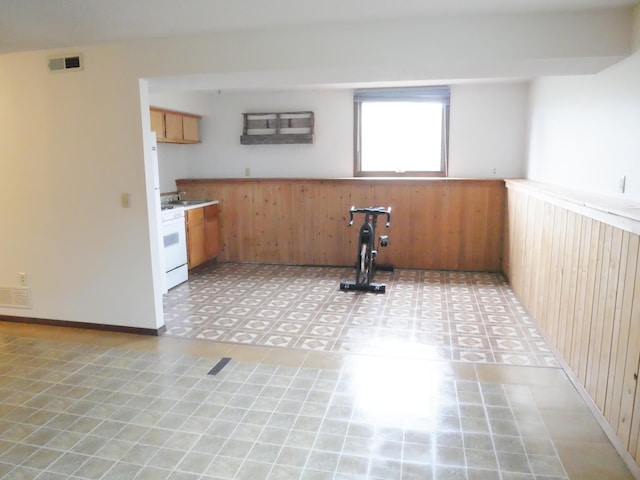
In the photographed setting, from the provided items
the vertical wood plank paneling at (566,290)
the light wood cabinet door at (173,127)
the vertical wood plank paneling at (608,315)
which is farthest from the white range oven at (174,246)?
the vertical wood plank paneling at (608,315)

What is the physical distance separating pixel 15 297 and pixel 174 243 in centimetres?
168

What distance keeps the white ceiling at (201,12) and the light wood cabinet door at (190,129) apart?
116 inches

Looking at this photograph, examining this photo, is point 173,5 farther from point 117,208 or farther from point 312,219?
point 312,219

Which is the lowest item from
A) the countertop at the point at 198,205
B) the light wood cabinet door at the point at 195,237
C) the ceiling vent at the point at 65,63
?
the light wood cabinet door at the point at 195,237

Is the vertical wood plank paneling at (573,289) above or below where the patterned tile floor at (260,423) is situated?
above

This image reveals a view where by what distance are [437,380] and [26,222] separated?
12.5 ft

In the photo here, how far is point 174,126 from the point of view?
610 cm

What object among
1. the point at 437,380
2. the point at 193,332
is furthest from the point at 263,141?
the point at 437,380

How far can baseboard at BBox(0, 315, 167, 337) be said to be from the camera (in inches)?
158

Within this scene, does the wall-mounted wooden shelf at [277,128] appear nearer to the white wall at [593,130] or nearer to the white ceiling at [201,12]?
the white wall at [593,130]

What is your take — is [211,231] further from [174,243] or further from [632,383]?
[632,383]

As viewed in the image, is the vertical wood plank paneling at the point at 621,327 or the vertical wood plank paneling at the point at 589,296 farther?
the vertical wood plank paneling at the point at 589,296

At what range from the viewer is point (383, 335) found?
394 cm

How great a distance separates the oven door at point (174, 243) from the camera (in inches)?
206
